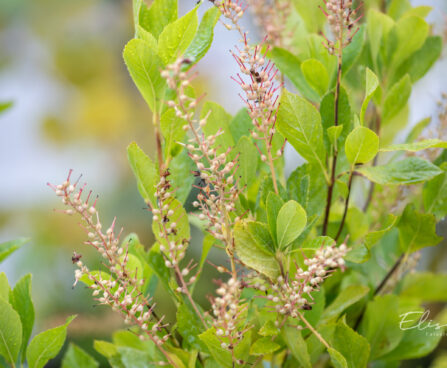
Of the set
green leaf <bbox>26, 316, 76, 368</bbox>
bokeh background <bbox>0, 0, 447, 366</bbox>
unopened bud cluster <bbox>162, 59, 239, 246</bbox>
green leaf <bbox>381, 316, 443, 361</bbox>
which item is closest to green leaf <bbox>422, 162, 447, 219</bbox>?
green leaf <bbox>381, 316, 443, 361</bbox>

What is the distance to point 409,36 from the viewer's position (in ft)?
1.57

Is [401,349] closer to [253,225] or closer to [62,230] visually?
[253,225]

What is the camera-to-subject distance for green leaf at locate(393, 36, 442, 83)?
1.57 ft

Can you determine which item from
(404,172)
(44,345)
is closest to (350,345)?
A: (404,172)

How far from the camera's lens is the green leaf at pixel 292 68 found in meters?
0.43

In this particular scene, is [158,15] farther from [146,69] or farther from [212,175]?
[212,175]

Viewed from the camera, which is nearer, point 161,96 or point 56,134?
point 161,96

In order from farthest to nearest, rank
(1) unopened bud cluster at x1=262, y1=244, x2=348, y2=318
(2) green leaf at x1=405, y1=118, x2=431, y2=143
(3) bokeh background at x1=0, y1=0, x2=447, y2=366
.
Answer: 1. (3) bokeh background at x1=0, y1=0, x2=447, y2=366
2. (2) green leaf at x1=405, y1=118, x2=431, y2=143
3. (1) unopened bud cluster at x1=262, y1=244, x2=348, y2=318

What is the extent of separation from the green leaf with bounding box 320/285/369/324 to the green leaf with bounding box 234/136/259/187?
12cm

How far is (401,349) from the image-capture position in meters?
0.45

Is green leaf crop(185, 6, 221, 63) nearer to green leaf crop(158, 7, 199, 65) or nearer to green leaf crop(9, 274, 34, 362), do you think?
green leaf crop(158, 7, 199, 65)

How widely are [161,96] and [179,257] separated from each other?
124 mm

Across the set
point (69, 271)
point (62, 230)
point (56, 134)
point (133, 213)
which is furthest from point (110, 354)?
point (56, 134)

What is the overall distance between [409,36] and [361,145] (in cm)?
20
